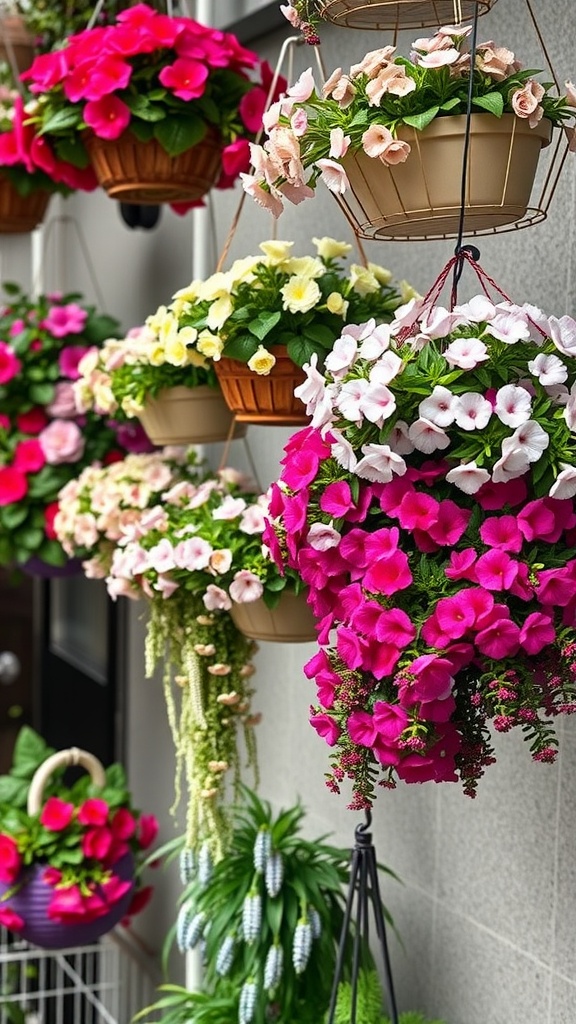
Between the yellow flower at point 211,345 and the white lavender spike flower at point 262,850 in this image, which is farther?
the white lavender spike flower at point 262,850

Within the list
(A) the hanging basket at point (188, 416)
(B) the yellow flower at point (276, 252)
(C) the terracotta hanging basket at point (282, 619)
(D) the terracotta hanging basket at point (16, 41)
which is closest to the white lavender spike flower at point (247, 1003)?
(C) the terracotta hanging basket at point (282, 619)

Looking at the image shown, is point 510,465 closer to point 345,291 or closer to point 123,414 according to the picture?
point 345,291

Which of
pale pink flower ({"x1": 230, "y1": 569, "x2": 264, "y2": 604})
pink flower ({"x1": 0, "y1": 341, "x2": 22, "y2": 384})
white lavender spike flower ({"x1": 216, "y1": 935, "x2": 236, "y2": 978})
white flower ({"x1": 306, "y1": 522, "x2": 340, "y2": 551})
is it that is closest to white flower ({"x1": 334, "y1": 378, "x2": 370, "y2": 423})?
white flower ({"x1": 306, "y1": 522, "x2": 340, "y2": 551})

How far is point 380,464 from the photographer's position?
3.80 ft

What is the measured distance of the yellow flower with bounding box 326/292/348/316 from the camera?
1.54 metres

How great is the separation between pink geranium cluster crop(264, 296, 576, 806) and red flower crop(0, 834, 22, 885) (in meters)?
1.27

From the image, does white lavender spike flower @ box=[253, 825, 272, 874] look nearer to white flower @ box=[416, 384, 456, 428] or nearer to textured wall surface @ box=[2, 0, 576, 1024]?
textured wall surface @ box=[2, 0, 576, 1024]

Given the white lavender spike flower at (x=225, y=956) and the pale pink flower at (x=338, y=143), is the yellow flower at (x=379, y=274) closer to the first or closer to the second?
the pale pink flower at (x=338, y=143)

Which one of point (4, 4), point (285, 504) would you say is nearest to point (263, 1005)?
point (285, 504)

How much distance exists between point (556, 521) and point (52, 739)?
2.99m

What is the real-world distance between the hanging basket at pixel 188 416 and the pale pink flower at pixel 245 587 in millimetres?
310

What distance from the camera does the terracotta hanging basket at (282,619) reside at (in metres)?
1.66

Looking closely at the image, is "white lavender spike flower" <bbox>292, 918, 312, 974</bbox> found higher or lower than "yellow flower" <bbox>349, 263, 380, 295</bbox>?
lower

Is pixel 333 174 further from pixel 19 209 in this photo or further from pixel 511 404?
pixel 19 209
